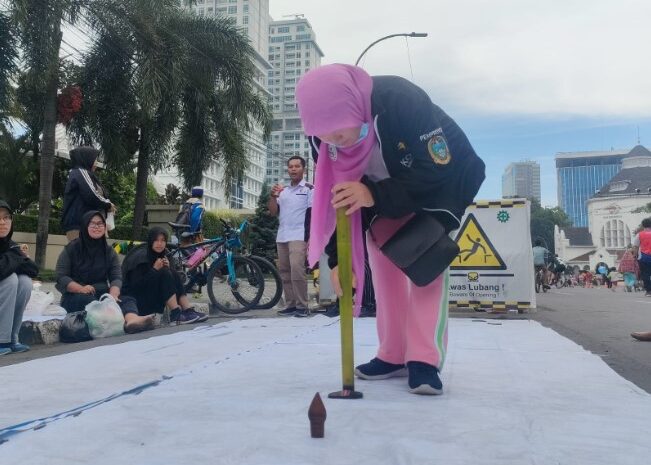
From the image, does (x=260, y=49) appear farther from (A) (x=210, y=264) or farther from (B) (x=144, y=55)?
(A) (x=210, y=264)

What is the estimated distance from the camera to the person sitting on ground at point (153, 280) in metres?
5.73

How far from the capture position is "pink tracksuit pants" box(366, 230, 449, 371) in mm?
2455

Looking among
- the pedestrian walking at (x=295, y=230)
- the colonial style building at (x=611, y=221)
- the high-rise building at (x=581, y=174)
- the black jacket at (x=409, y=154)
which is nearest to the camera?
the black jacket at (x=409, y=154)

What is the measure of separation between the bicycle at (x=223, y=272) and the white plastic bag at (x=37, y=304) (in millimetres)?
1393

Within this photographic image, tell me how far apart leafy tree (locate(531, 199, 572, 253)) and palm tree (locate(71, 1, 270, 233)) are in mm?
95897

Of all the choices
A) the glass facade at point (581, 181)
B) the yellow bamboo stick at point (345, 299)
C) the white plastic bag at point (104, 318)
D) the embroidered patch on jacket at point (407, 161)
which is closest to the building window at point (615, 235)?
the glass facade at point (581, 181)

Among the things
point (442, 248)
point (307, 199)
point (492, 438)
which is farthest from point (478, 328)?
point (492, 438)

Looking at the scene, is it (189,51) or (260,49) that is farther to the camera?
(260,49)

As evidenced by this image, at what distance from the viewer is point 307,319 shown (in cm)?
600

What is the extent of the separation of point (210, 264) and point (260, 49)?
101478 millimetres

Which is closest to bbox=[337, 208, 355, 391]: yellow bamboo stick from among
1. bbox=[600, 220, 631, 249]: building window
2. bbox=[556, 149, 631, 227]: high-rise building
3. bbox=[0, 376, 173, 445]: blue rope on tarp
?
bbox=[0, 376, 173, 445]: blue rope on tarp

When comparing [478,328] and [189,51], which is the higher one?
[189,51]

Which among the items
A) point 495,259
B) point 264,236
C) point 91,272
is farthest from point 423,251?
point 264,236

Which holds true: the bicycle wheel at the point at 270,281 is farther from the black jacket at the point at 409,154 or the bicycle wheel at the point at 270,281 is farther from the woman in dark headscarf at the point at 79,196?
the black jacket at the point at 409,154
